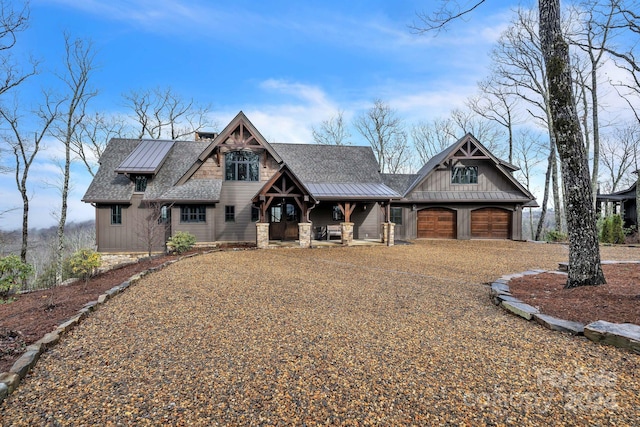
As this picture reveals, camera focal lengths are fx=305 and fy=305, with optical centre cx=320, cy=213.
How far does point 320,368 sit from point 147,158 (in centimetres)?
1686

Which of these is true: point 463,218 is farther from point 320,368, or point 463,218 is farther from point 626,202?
point 320,368

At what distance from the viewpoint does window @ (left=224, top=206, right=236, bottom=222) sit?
15.6 m

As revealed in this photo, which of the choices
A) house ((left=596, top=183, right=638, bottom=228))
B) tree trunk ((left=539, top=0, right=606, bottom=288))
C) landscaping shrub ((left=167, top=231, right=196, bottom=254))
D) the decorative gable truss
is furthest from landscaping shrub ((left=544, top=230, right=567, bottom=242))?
landscaping shrub ((left=167, top=231, right=196, bottom=254))

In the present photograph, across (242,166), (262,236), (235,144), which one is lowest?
(262,236)

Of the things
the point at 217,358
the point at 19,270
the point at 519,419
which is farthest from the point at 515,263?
the point at 19,270

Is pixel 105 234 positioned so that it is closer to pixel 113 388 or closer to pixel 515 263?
pixel 113 388

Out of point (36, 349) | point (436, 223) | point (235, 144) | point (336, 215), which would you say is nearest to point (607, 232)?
point (436, 223)

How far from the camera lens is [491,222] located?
1889 cm

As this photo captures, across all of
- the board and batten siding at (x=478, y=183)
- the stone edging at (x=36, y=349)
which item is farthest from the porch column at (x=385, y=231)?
the stone edging at (x=36, y=349)

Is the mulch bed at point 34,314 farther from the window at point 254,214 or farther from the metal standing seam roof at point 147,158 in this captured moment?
the metal standing seam roof at point 147,158

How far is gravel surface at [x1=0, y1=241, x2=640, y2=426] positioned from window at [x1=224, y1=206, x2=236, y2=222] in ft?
32.1

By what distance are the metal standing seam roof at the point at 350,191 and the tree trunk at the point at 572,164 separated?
9.68m

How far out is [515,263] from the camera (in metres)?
10.4

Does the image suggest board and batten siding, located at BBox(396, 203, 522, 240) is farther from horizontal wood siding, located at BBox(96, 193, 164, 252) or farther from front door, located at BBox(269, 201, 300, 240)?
horizontal wood siding, located at BBox(96, 193, 164, 252)
